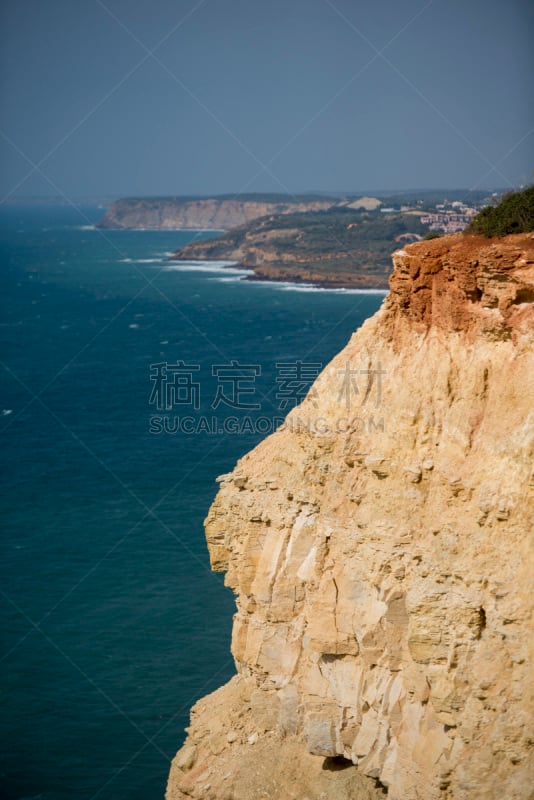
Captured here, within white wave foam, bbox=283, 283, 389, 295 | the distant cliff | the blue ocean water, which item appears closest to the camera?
the blue ocean water

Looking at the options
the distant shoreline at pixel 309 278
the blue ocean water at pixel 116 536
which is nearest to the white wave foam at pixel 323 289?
the distant shoreline at pixel 309 278

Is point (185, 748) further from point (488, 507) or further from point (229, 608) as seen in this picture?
point (229, 608)

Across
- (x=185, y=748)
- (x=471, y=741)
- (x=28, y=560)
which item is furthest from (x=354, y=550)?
(x=28, y=560)

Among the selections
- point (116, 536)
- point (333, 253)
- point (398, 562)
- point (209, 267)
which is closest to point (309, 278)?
point (333, 253)

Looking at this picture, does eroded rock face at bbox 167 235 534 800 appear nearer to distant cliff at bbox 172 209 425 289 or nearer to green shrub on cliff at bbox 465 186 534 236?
green shrub on cliff at bbox 465 186 534 236

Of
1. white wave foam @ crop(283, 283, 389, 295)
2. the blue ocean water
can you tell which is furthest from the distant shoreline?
the blue ocean water
